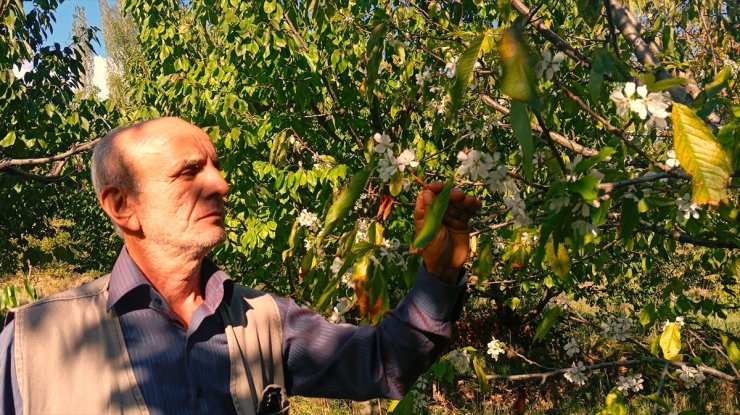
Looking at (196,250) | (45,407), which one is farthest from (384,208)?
(45,407)

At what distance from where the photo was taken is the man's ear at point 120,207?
162 centimetres

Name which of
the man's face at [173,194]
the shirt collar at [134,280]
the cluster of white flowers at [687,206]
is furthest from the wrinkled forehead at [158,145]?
the cluster of white flowers at [687,206]

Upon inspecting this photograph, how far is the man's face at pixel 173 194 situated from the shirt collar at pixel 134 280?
0.08 m

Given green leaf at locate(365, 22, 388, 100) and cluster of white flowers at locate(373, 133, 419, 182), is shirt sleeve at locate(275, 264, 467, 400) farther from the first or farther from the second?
green leaf at locate(365, 22, 388, 100)

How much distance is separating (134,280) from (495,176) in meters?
0.85

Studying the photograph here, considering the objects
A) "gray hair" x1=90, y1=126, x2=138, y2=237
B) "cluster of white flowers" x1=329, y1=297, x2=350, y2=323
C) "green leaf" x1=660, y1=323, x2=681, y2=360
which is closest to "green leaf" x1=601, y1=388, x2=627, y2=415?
"green leaf" x1=660, y1=323, x2=681, y2=360

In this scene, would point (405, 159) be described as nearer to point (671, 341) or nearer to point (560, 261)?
point (560, 261)

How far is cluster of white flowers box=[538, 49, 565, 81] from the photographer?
1.61 m

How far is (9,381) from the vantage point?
53.9 inches

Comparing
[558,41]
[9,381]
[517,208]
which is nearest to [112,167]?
[9,381]

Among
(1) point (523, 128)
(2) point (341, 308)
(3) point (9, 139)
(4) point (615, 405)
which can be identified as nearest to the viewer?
(1) point (523, 128)

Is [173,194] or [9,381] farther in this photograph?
[173,194]

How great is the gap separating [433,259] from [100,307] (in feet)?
2.34

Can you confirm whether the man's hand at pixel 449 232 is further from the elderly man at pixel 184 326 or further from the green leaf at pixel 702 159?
the green leaf at pixel 702 159
